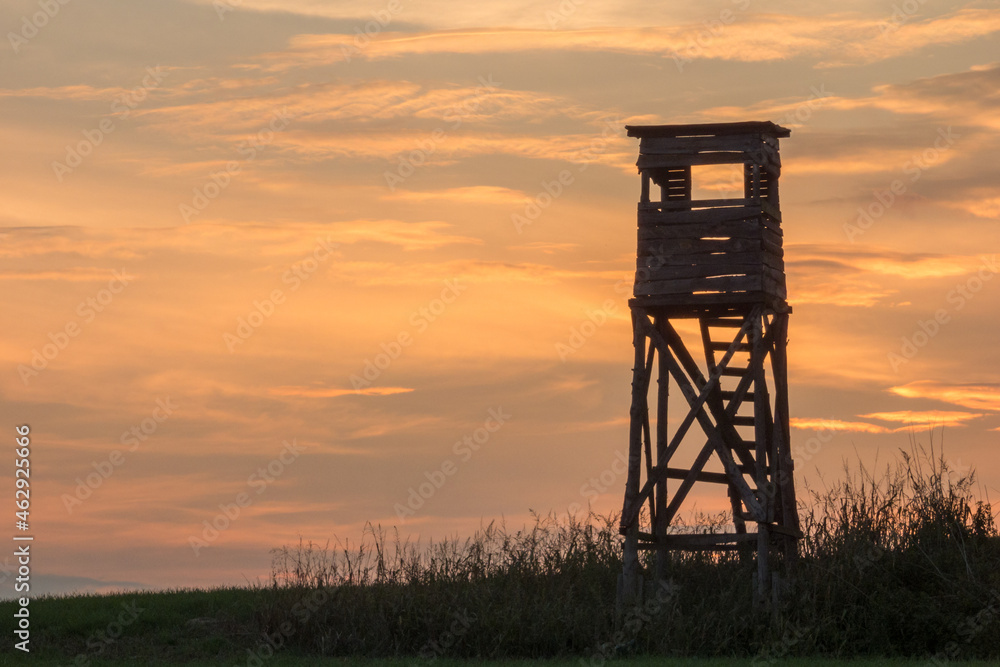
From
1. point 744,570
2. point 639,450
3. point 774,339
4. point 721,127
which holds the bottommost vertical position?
point 744,570

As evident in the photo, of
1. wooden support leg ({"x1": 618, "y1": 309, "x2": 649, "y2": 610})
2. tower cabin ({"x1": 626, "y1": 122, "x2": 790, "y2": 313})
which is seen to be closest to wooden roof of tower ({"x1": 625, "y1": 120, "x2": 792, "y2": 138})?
tower cabin ({"x1": 626, "y1": 122, "x2": 790, "y2": 313})

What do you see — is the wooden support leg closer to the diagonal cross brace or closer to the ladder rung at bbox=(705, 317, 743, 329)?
the diagonal cross brace

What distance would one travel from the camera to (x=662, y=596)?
21500 millimetres

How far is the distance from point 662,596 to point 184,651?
824cm

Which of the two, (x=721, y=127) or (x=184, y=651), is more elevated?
(x=721, y=127)

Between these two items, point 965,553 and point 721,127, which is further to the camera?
point 721,127

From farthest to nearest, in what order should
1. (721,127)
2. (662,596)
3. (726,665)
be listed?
(721,127)
(662,596)
(726,665)

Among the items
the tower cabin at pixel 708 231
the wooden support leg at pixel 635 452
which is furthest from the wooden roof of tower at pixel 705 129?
the wooden support leg at pixel 635 452

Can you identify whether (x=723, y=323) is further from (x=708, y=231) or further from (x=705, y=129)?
(x=705, y=129)

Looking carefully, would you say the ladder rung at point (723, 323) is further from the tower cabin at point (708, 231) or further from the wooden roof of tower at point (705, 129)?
the wooden roof of tower at point (705, 129)

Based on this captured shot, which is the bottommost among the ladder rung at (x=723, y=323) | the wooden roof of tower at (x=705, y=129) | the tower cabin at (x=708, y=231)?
the ladder rung at (x=723, y=323)

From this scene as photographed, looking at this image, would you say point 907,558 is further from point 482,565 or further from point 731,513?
point 482,565

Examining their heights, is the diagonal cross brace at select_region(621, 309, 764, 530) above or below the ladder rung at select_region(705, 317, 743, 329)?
below

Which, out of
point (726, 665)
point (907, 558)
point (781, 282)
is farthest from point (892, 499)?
point (726, 665)
